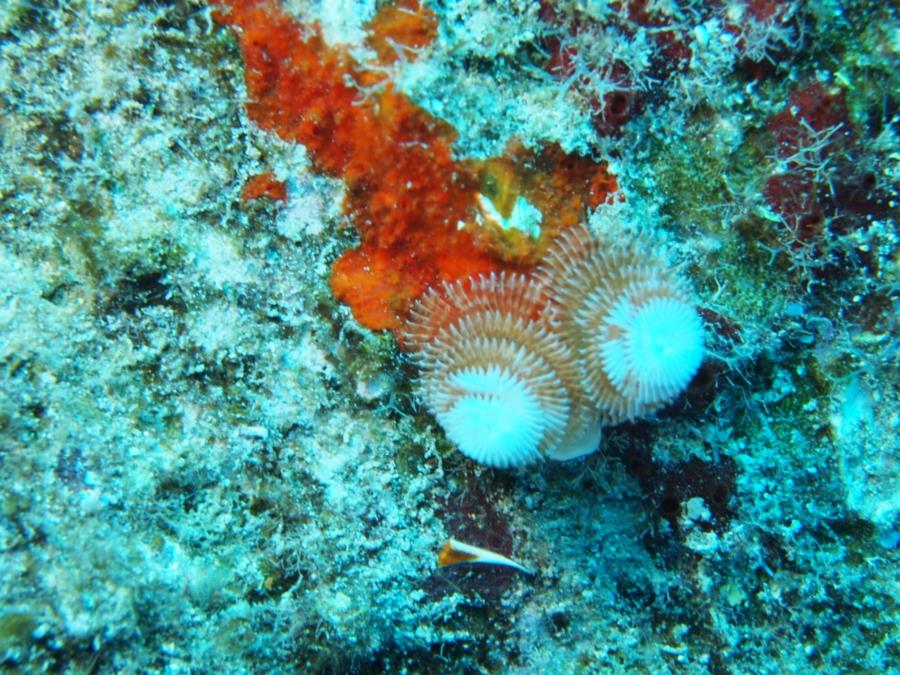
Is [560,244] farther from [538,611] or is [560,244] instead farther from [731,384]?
[538,611]

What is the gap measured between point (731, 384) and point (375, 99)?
246 cm

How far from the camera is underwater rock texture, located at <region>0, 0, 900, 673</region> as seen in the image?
2.84 m

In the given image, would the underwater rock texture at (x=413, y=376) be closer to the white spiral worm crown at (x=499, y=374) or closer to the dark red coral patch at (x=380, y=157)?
the dark red coral patch at (x=380, y=157)

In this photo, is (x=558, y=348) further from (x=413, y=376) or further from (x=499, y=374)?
(x=413, y=376)

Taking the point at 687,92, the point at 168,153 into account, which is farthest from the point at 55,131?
the point at 687,92

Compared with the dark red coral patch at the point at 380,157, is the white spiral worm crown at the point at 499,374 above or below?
below

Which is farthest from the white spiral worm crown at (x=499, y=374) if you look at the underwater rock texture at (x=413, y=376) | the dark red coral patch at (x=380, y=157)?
the underwater rock texture at (x=413, y=376)

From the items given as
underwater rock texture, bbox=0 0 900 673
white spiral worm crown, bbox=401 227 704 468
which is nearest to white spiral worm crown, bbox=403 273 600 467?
white spiral worm crown, bbox=401 227 704 468

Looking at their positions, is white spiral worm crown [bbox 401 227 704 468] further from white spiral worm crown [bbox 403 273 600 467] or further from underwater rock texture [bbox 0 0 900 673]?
underwater rock texture [bbox 0 0 900 673]

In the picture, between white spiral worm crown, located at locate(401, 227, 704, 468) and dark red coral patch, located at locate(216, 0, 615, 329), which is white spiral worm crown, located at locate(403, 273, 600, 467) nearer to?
white spiral worm crown, located at locate(401, 227, 704, 468)

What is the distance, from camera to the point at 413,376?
3180 millimetres

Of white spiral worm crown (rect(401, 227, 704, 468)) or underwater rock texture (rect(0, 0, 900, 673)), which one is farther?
underwater rock texture (rect(0, 0, 900, 673))

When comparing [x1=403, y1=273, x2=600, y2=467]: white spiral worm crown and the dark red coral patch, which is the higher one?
the dark red coral patch

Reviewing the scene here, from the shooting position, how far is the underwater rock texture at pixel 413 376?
2.84 meters
